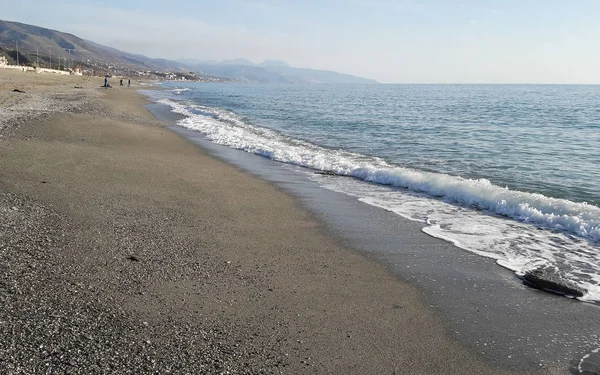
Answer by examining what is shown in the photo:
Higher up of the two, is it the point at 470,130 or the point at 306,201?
the point at 470,130

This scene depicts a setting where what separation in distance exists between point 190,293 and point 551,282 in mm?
4823

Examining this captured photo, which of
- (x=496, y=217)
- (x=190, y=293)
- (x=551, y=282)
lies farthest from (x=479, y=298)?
(x=496, y=217)

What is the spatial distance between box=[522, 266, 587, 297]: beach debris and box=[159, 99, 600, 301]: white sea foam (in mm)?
185

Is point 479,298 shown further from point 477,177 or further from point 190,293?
point 477,177

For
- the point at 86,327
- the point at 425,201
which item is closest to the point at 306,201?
the point at 425,201

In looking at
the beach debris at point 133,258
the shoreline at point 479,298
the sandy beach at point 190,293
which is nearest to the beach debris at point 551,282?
the shoreline at point 479,298

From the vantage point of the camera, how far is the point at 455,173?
1403 centimetres

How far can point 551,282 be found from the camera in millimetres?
5922

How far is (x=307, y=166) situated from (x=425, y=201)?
5206 mm

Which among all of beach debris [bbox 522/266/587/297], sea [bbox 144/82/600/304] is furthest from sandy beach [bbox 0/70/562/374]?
sea [bbox 144/82/600/304]

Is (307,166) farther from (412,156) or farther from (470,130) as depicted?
(470,130)

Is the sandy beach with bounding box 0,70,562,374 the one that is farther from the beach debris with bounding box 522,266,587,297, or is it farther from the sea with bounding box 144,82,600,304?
the sea with bounding box 144,82,600,304

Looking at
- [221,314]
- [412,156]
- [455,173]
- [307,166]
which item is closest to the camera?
[221,314]

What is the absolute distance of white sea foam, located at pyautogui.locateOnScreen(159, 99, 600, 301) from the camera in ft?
23.4
